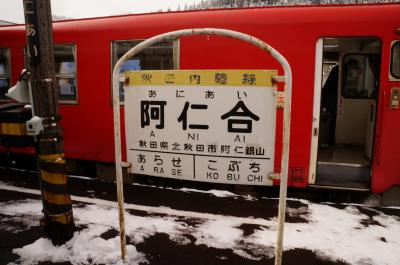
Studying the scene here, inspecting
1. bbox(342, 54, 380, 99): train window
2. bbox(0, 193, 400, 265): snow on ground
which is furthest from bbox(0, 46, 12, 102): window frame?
bbox(342, 54, 380, 99): train window

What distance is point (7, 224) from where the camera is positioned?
4000 millimetres

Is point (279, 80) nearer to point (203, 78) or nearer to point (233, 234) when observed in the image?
point (203, 78)

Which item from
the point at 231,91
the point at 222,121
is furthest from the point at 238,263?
the point at 231,91

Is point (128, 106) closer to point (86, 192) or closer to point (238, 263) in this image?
point (238, 263)

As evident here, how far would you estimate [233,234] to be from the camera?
3.86 m

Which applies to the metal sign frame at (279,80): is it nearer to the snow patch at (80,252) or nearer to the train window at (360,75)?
the snow patch at (80,252)

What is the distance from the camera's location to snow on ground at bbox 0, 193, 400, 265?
3359 millimetres

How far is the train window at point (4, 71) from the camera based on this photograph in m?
6.25

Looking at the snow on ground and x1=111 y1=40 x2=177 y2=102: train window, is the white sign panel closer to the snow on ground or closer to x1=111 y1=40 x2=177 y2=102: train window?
the snow on ground

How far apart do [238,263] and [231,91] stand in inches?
68.0

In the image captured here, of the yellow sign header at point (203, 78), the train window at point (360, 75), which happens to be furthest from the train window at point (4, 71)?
the train window at point (360, 75)

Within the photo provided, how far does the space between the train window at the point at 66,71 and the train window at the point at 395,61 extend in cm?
482

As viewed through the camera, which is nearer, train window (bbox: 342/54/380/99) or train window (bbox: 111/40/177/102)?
train window (bbox: 111/40/177/102)

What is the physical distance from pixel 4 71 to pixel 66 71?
1.54 meters
